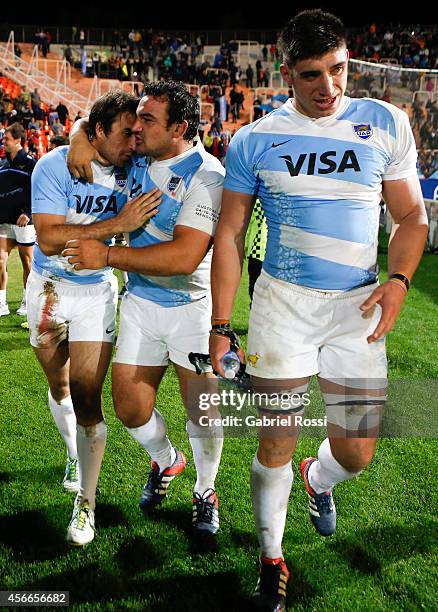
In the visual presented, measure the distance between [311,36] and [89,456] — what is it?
2.19m

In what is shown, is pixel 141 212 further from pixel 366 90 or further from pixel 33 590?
pixel 366 90

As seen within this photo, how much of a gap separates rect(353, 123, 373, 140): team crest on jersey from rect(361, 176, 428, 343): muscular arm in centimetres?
22

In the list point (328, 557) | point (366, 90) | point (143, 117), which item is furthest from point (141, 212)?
point (366, 90)

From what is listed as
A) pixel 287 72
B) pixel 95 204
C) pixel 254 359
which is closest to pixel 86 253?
pixel 95 204

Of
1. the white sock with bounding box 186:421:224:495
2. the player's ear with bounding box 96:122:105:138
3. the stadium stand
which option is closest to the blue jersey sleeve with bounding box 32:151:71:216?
the player's ear with bounding box 96:122:105:138

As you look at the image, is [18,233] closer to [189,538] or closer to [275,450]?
[189,538]

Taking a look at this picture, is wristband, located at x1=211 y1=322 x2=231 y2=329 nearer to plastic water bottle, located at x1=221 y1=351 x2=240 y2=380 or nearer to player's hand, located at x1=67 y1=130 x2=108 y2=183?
plastic water bottle, located at x1=221 y1=351 x2=240 y2=380

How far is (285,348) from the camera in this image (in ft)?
8.75

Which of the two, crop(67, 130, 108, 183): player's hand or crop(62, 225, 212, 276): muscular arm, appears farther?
crop(67, 130, 108, 183): player's hand

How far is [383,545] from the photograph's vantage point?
311 centimetres

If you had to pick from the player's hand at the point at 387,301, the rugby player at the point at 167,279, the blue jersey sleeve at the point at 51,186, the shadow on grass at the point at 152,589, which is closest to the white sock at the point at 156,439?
the rugby player at the point at 167,279

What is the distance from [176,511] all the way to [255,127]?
80.8 inches

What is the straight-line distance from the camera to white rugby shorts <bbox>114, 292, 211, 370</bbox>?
3201 millimetres

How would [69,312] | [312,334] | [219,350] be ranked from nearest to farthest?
[219,350], [312,334], [69,312]
